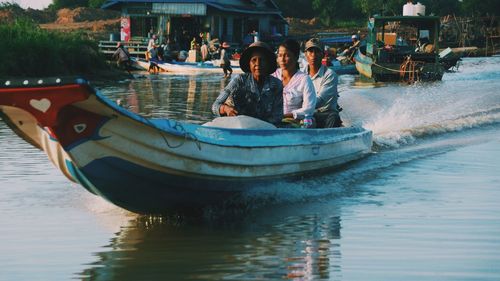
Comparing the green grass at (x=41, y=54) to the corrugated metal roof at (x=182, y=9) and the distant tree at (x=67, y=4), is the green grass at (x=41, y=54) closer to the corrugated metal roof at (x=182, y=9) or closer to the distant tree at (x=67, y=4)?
the corrugated metal roof at (x=182, y=9)

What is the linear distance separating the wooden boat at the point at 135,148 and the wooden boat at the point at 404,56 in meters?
19.6

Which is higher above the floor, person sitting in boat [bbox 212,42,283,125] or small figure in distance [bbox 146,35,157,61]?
person sitting in boat [bbox 212,42,283,125]

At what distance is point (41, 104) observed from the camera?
21.6 feet

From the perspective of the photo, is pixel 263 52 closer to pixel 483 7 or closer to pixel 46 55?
pixel 46 55

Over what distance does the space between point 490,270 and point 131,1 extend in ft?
126

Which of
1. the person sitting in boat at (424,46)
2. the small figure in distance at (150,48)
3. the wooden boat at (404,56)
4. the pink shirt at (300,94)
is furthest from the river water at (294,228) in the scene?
the small figure in distance at (150,48)

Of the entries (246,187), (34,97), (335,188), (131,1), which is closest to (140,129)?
(34,97)

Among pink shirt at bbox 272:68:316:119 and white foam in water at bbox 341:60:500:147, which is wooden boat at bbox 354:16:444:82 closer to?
white foam in water at bbox 341:60:500:147

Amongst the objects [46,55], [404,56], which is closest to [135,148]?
[46,55]

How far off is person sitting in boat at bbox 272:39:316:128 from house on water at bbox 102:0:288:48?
33.2 meters

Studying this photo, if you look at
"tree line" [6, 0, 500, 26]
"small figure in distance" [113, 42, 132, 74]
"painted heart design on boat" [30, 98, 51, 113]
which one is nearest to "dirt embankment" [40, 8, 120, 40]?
"tree line" [6, 0, 500, 26]

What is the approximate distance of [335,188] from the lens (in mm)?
10125

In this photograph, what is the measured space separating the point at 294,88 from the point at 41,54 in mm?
17646

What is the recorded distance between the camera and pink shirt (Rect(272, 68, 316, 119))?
9.73 meters
